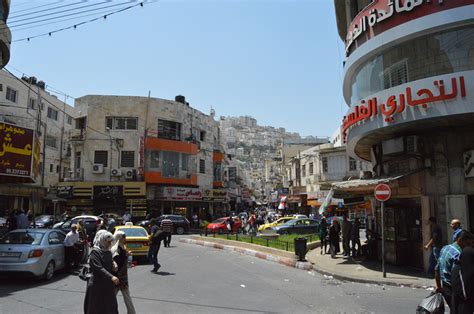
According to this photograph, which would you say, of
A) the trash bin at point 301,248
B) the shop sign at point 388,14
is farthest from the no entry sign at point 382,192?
the shop sign at point 388,14

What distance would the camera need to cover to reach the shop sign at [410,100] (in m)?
11.9

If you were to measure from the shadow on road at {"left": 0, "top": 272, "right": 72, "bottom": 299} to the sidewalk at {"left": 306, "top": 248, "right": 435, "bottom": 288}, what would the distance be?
8.76 m

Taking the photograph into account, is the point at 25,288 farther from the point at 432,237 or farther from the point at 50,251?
the point at 432,237

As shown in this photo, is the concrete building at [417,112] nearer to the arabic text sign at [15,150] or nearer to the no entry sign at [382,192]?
the no entry sign at [382,192]

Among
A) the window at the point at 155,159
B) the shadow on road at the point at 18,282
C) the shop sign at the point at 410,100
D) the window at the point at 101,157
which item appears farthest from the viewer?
the window at the point at 155,159

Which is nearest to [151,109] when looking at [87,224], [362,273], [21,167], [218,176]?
[218,176]

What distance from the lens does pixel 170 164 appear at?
131 ft

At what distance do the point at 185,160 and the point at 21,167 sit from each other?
24.0 m

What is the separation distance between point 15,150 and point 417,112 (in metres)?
15.7

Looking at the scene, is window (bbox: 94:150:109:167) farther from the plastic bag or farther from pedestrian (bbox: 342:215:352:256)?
the plastic bag

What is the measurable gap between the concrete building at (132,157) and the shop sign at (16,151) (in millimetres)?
19005

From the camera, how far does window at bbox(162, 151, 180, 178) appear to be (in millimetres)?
39438

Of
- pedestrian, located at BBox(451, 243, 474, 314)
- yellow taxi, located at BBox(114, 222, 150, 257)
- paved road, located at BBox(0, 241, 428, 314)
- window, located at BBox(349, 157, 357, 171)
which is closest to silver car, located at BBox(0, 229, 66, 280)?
paved road, located at BBox(0, 241, 428, 314)

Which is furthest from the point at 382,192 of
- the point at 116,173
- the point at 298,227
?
the point at 116,173
